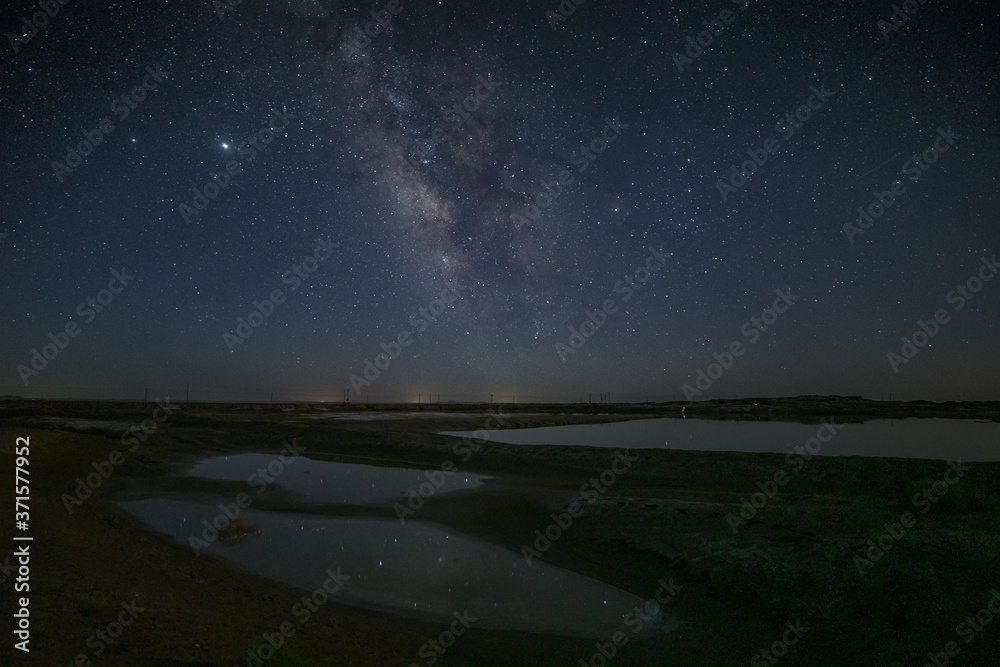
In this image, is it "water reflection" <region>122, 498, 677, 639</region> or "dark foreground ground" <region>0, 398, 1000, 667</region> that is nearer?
"dark foreground ground" <region>0, 398, 1000, 667</region>

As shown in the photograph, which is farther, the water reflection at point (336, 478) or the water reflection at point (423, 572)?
the water reflection at point (336, 478)

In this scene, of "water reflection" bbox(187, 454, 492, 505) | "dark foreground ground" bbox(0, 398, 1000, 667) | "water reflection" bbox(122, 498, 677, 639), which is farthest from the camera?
"water reflection" bbox(187, 454, 492, 505)

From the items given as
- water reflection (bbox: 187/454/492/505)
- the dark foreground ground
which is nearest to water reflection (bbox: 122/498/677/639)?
the dark foreground ground

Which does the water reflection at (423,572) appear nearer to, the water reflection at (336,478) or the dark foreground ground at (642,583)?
the dark foreground ground at (642,583)

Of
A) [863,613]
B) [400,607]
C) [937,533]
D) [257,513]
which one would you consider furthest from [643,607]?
[257,513]

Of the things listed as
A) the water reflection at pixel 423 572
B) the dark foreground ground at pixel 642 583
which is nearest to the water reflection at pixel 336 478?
the dark foreground ground at pixel 642 583

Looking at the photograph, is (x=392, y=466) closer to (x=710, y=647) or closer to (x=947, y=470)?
(x=710, y=647)

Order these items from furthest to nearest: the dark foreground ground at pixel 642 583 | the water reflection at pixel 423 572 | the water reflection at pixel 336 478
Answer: the water reflection at pixel 336 478
the water reflection at pixel 423 572
the dark foreground ground at pixel 642 583

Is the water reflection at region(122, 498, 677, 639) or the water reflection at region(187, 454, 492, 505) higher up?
the water reflection at region(187, 454, 492, 505)

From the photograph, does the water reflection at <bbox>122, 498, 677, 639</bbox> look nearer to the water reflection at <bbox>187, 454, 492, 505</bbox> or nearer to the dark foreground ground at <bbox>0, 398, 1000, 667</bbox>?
the dark foreground ground at <bbox>0, 398, 1000, 667</bbox>

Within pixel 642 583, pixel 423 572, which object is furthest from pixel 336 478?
pixel 642 583

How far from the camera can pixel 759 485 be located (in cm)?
1981

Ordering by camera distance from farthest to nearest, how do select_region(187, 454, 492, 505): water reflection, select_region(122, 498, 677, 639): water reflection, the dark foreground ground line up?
select_region(187, 454, 492, 505): water reflection < select_region(122, 498, 677, 639): water reflection < the dark foreground ground

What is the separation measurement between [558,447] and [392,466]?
374 inches
